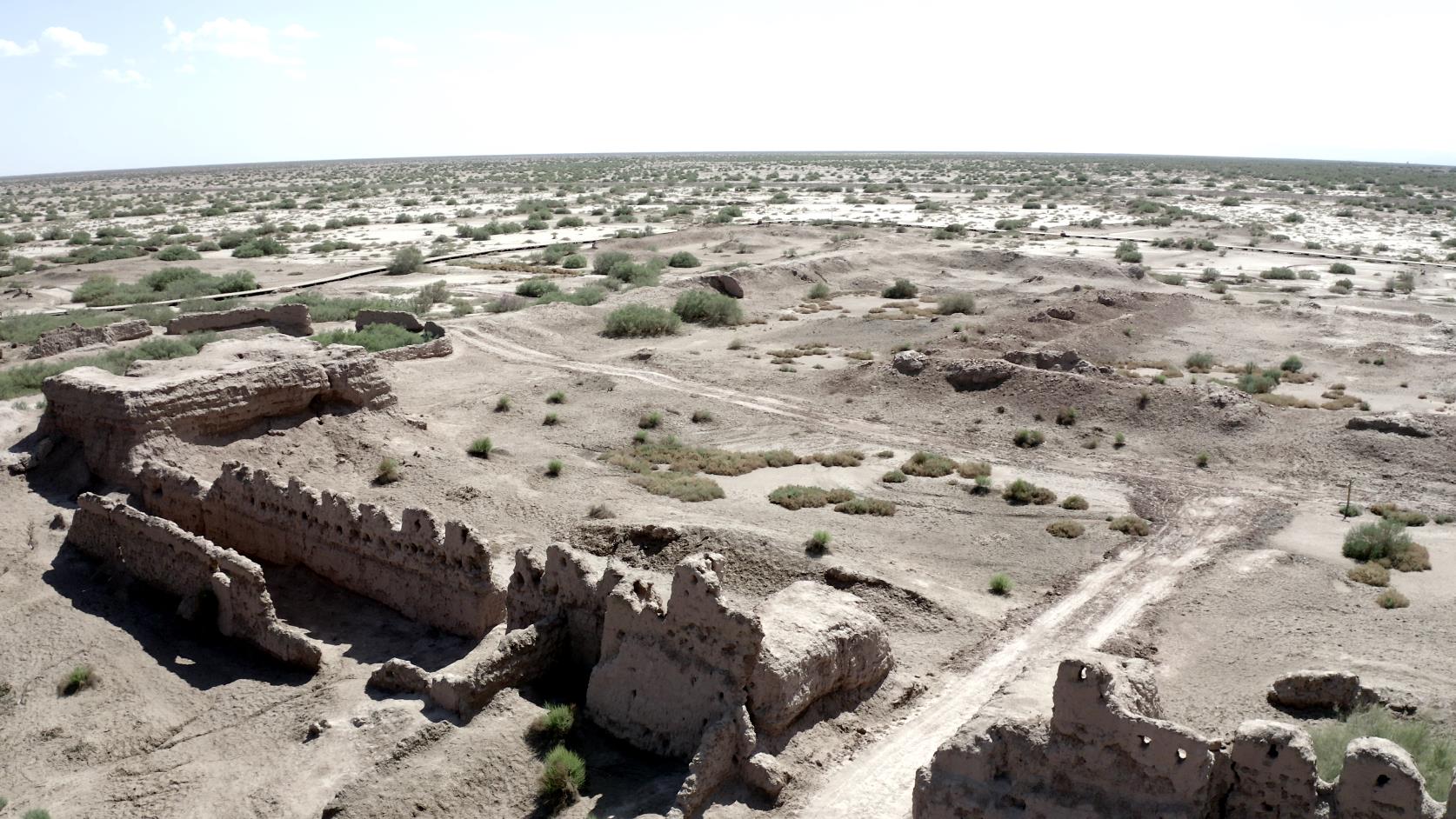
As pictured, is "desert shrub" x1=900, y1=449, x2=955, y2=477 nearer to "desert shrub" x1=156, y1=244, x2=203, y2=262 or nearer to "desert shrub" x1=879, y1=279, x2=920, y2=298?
"desert shrub" x1=879, y1=279, x2=920, y2=298

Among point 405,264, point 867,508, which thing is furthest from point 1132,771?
point 405,264

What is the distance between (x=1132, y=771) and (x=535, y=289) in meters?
31.8

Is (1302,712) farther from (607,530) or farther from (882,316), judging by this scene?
(882,316)

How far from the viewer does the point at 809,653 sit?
400 inches

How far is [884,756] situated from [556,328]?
23.2 m

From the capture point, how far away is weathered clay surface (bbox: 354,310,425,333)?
29109mm

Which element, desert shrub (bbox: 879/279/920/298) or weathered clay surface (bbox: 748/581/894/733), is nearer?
weathered clay surface (bbox: 748/581/894/733)

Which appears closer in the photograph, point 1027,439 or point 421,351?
point 1027,439

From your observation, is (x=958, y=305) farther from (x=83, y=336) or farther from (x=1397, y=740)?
(x=1397, y=740)

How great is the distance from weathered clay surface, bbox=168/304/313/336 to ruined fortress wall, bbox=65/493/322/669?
14302 mm

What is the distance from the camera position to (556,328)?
3162 centimetres

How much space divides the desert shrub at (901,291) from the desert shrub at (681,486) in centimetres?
2225

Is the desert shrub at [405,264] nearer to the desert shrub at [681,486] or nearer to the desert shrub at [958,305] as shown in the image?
the desert shrub at [958,305]

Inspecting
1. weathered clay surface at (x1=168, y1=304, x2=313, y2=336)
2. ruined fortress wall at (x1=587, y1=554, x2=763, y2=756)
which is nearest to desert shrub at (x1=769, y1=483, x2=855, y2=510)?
ruined fortress wall at (x1=587, y1=554, x2=763, y2=756)
